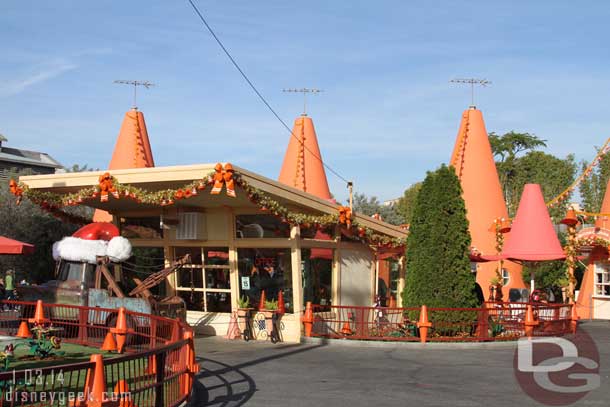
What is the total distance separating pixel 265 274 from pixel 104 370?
1134 centimetres

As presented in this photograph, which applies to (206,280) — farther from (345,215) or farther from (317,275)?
(345,215)

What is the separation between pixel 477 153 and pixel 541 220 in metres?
9.48

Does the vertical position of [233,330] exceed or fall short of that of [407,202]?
it falls short

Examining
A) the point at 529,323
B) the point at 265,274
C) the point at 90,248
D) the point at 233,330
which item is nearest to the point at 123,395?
the point at 90,248

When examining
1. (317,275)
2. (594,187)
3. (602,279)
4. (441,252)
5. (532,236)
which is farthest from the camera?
(594,187)

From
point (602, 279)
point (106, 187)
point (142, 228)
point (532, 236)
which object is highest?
point (106, 187)

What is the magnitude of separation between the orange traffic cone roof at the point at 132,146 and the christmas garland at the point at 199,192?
31.6 ft

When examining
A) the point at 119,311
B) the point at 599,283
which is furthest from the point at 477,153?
the point at 119,311

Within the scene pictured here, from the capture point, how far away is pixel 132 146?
30.2m

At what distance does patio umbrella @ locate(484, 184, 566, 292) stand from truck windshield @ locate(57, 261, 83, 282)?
39.4 feet

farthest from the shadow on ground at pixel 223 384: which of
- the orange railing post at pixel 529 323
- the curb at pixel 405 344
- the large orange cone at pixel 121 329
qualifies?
the orange railing post at pixel 529 323

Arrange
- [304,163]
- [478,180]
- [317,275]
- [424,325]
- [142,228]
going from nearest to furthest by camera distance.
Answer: [424,325], [317,275], [142,228], [478,180], [304,163]

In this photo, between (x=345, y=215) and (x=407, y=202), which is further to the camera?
(x=407, y=202)

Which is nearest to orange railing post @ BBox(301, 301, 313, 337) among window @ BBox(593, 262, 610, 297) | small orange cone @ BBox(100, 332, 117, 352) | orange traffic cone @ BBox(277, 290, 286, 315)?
orange traffic cone @ BBox(277, 290, 286, 315)
